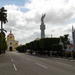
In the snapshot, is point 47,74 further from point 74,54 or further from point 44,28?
point 44,28

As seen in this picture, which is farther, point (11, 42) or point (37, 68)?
point (11, 42)

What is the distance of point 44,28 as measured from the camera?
71.1 m

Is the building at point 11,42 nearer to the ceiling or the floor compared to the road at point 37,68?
nearer to the ceiling

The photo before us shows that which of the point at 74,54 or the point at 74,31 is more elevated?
the point at 74,31

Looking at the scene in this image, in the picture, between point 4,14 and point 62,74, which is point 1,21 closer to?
point 4,14

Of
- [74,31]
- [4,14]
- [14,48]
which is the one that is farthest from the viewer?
[14,48]

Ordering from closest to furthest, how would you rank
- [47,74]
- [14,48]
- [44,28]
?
[47,74] → [44,28] → [14,48]

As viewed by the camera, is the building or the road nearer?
the road

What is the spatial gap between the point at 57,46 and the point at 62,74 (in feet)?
77.8

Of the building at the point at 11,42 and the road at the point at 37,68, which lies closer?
the road at the point at 37,68

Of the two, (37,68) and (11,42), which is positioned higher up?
(11,42)

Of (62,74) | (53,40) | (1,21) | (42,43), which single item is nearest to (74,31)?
(53,40)

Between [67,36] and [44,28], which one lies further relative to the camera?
[44,28]

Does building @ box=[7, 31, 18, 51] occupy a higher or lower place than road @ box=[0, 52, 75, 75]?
higher
